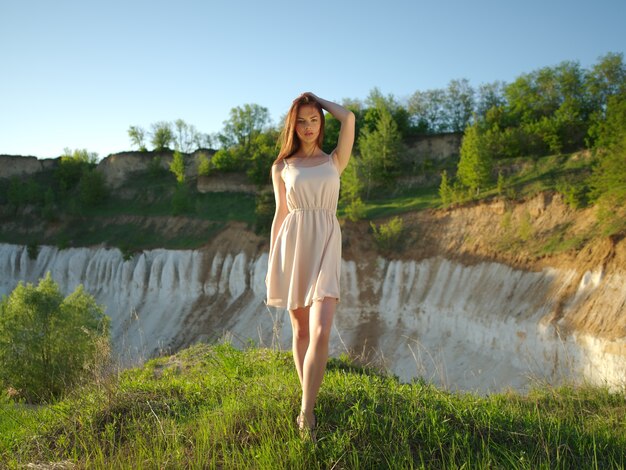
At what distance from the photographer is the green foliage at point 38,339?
16297 mm

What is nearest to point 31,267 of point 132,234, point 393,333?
point 132,234

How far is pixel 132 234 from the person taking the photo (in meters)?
45.7

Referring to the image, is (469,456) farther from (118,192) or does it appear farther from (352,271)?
(118,192)

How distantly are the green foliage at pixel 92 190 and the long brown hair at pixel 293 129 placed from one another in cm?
5308

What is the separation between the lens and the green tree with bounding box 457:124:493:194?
30.8 meters

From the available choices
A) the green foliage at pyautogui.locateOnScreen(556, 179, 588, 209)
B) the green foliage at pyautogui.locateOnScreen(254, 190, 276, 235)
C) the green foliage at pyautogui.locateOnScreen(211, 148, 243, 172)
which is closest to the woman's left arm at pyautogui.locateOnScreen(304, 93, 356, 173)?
the green foliage at pyautogui.locateOnScreen(556, 179, 588, 209)

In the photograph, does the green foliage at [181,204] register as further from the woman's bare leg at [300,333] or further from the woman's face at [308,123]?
the woman's bare leg at [300,333]

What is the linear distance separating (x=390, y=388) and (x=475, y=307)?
21.1 m

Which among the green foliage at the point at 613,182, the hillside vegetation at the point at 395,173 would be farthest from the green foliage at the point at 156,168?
the green foliage at the point at 613,182

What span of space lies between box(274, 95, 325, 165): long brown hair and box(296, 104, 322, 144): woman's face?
0.12 ft

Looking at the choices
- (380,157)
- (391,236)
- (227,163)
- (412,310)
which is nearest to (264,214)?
(391,236)

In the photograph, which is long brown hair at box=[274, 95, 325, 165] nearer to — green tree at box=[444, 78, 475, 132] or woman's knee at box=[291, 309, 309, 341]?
woman's knee at box=[291, 309, 309, 341]

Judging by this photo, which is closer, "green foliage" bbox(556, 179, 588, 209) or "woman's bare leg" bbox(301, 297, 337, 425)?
"woman's bare leg" bbox(301, 297, 337, 425)

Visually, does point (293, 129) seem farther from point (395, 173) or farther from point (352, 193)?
point (395, 173)
